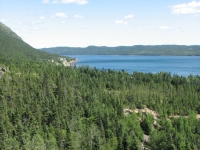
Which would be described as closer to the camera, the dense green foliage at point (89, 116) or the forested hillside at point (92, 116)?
the forested hillside at point (92, 116)

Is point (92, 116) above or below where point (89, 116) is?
above

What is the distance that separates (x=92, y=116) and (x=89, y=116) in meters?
1.70

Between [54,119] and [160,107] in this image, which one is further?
[160,107]

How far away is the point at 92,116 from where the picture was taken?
85.4 metres

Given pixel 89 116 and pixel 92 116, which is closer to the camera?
pixel 92 116

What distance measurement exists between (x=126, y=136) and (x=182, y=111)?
4503 cm

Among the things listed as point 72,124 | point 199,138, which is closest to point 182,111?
point 199,138

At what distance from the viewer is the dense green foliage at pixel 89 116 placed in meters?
63.1

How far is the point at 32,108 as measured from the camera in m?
78.5

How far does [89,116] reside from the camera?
86.8m

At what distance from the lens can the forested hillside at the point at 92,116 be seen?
206 feet

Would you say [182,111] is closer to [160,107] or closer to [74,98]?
[160,107]

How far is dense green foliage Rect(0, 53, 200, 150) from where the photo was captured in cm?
6306

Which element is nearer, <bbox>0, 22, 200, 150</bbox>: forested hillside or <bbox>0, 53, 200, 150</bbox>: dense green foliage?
<bbox>0, 22, 200, 150</bbox>: forested hillside
